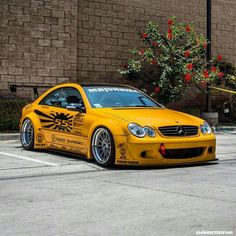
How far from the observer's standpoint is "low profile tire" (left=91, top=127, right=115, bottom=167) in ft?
27.7

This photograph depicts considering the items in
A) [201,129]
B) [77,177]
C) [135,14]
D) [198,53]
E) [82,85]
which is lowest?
[77,177]

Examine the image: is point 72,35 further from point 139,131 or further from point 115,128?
point 139,131

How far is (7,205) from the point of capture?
5793 millimetres

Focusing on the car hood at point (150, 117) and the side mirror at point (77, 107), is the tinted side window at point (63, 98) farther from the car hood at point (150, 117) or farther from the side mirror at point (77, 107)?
the car hood at point (150, 117)

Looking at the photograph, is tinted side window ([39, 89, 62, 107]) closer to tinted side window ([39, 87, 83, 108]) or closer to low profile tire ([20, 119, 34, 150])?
tinted side window ([39, 87, 83, 108])

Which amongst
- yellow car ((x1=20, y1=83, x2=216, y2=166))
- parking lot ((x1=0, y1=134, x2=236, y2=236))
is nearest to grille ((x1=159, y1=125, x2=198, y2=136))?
yellow car ((x1=20, y1=83, x2=216, y2=166))

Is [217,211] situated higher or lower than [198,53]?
lower

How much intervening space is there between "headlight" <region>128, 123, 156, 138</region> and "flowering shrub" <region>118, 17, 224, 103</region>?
8608 mm

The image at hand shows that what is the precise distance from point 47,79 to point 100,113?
8.98 metres

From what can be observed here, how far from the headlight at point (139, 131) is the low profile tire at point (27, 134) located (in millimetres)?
2888

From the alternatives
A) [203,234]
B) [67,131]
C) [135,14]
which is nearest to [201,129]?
[67,131]

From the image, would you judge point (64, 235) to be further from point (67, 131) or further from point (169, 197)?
point (67, 131)

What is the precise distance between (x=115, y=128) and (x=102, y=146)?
1.60 ft

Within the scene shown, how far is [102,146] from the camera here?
8.71m
